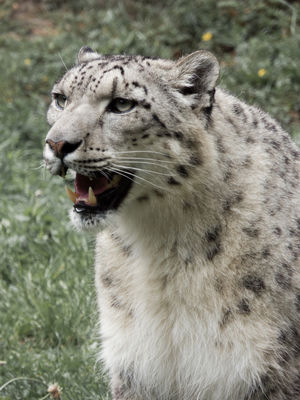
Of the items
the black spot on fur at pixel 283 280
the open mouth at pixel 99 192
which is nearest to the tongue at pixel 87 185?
the open mouth at pixel 99 192

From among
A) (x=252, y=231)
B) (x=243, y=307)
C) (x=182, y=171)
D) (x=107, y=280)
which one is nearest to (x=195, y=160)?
(x=182, y=171)

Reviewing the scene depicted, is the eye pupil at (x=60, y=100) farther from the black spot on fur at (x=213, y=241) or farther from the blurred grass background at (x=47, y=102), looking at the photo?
the black spot on fur at (x=213, y=241)

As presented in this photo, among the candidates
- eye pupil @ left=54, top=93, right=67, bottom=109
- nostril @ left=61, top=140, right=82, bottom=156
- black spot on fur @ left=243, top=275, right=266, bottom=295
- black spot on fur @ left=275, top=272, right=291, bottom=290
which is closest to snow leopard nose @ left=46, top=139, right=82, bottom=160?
nostril @ left=61, top=140, right=82, bottom=156

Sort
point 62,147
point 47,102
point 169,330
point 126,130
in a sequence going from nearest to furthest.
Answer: point 62,147, point 126,130, point 169,330, point 47,102

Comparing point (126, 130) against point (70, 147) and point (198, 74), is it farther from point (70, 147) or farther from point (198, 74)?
point (198, 74)

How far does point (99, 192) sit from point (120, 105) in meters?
0.46

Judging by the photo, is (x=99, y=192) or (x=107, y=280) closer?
(x=99, y=192)

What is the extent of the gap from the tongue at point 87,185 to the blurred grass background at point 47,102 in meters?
0.56

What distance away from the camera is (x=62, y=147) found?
3.55 metres

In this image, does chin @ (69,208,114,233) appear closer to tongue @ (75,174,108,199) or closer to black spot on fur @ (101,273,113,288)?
tongue @ (75,174,108,199)

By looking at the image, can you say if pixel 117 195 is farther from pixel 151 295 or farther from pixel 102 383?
pixel 102 383

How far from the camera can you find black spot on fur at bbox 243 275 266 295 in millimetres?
3922

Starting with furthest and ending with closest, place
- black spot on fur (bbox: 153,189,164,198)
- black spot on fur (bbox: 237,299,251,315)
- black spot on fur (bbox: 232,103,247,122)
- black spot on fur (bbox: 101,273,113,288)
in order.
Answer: black spot on fur (bbox: 101,273,113,288) → black spot on fur (bbox: 232,103,247,122) → black spot on fur (bbox: 237,299,251,315) → black spot on fur (bbox: 153,189,164,198)

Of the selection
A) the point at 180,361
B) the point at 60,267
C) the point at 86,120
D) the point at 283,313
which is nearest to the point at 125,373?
the point at 180,361
